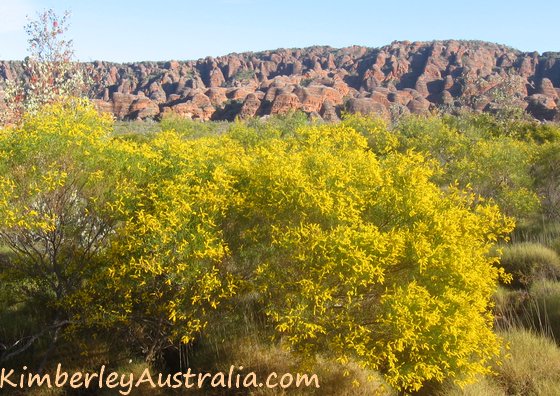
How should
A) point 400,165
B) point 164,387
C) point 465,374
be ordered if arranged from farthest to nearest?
1. point 164,387
2. point 400,165
3. point 465,374

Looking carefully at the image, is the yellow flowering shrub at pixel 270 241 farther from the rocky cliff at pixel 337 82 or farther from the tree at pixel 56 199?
the rocky cliff at pixel 337 82

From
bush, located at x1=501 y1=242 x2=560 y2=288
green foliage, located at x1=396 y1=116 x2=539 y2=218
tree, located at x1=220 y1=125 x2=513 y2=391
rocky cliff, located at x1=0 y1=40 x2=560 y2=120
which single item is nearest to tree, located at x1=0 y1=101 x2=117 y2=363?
tree, located at x1=220 y1=125 x2=513 y2=391

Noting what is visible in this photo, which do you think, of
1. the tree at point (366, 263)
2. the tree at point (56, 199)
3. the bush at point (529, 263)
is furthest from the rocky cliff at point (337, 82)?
the tree at point (56, 199)

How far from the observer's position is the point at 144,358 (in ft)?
31.1

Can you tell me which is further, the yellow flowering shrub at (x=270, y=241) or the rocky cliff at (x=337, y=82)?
the rocky cliff at (x=337, y=82)

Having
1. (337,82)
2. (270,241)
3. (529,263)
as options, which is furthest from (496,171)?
(337,82)

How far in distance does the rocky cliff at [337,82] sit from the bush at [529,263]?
49.9 meters

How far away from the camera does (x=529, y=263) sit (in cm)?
1245

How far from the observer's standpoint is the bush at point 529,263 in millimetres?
11898

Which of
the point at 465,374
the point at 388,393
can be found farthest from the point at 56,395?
the point at 465,374

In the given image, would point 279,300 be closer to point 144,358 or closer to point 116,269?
point 116,269

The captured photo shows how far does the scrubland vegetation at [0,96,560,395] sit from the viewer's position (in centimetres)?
688

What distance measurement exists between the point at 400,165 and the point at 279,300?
310cm

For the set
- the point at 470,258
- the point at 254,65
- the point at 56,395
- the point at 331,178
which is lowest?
the point at 56,395
